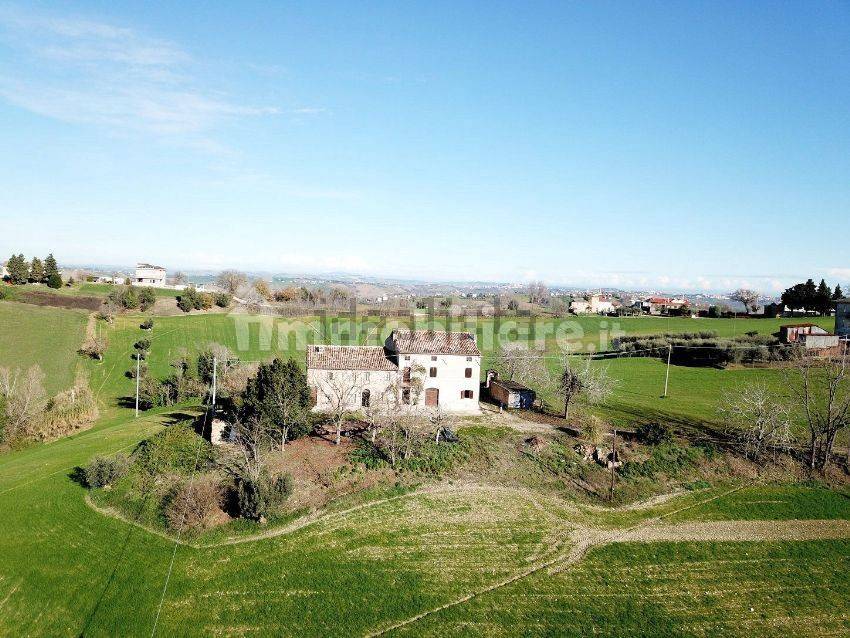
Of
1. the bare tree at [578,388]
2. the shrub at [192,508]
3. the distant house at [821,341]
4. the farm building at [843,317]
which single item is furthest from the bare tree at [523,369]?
the farm building at [843,317]

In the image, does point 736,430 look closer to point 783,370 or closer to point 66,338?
point 783,370

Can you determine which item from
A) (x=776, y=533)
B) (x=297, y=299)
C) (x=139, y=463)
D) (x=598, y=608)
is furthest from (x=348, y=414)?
(x=297, y=299)

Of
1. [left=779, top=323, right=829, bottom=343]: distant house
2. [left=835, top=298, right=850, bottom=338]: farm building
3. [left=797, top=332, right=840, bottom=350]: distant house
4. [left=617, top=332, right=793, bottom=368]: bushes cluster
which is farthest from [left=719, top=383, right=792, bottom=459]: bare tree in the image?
[left=835, top=298, right=850, bottom=338]: farm building

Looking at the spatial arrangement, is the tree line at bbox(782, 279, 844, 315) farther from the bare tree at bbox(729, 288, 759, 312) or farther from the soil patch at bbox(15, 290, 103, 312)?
the soil patch at bbox(15, 290, 103, 312)

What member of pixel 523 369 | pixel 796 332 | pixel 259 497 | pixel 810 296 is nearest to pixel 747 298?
pixel 810 296

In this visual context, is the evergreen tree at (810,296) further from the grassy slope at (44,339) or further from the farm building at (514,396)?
the grassy slope at (44,339)
